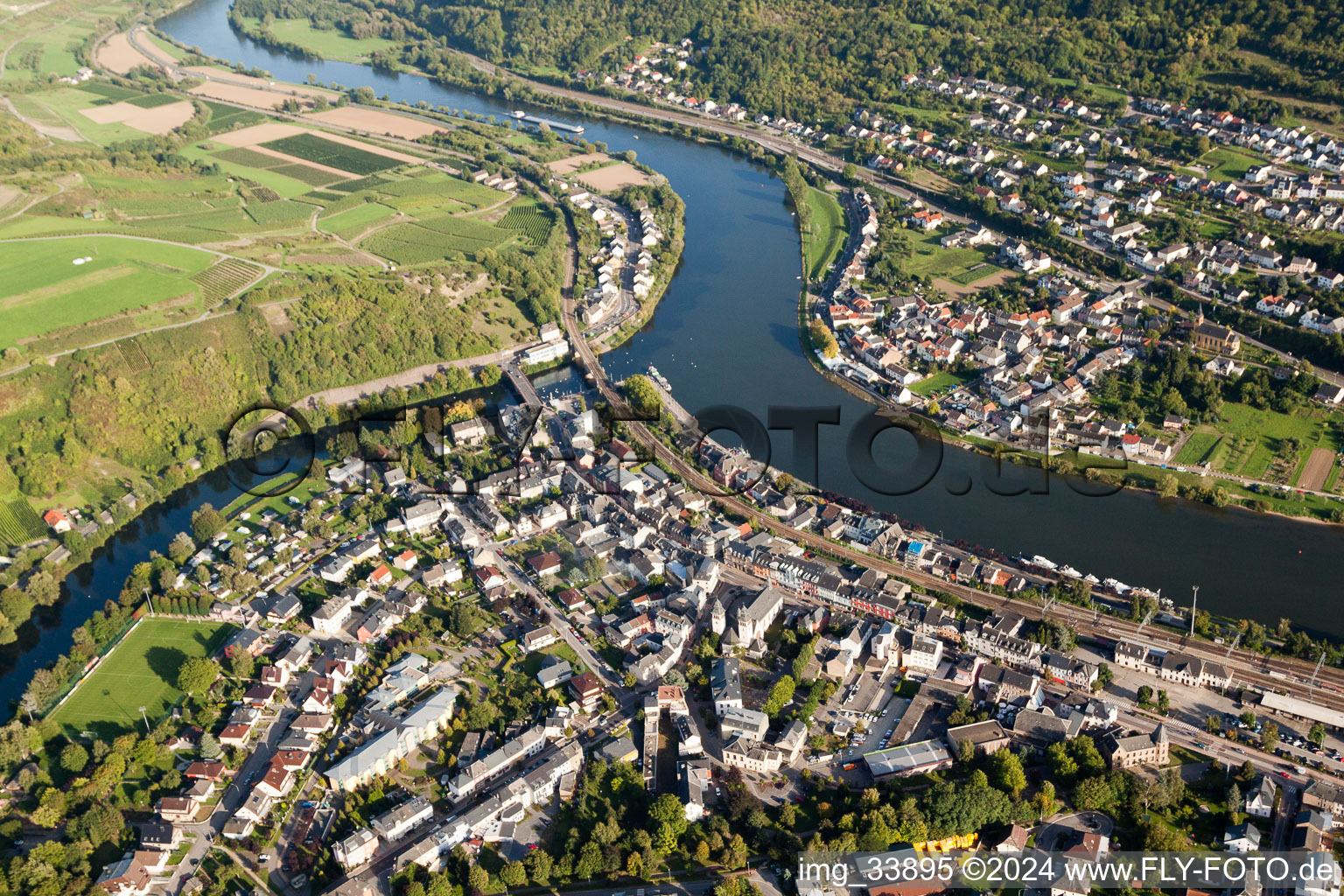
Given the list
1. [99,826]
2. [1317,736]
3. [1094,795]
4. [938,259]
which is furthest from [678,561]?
[938,259]

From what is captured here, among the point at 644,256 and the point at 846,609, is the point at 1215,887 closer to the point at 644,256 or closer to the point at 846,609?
the point at 846,609

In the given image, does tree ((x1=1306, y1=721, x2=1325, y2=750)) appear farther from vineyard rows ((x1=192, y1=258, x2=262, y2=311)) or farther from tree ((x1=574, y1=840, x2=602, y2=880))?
vineyard rows ((x1=192, y1=258, x2=262, y2=311))

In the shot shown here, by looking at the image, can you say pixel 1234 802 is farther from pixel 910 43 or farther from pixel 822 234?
pixel 910 43

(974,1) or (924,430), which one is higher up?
(974,1)

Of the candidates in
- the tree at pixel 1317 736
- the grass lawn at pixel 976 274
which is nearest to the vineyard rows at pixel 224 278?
the grass lawn at pixel 976 274

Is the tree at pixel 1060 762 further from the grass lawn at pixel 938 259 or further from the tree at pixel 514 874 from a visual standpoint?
the grass lawn at pixel 938 259

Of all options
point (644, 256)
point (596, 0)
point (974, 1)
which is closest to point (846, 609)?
point (644, 256)
